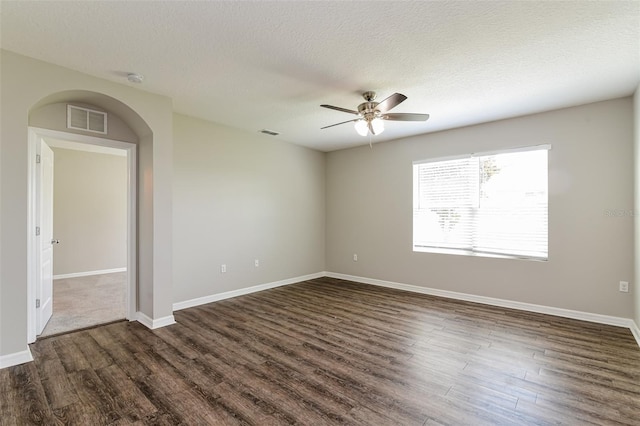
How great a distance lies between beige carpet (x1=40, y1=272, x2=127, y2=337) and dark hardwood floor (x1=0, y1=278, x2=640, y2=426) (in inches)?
14.9

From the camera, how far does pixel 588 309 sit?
3.78m

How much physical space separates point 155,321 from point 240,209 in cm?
210

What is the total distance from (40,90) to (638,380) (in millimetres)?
5680

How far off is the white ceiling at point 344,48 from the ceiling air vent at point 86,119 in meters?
0.56

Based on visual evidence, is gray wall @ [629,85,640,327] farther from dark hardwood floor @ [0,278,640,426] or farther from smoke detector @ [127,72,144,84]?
smoke detector @ [127,72,144,84]

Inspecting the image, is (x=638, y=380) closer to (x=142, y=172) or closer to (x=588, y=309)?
(x=588, y=309)

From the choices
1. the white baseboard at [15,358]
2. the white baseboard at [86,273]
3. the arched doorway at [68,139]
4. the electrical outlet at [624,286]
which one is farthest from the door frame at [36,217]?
the electrical outlet at [624,286]

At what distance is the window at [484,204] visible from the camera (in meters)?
4.17

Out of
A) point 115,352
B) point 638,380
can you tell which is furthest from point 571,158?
point 115,352

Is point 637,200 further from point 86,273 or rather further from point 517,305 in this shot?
point 86,273

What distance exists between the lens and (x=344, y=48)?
255 centimetres

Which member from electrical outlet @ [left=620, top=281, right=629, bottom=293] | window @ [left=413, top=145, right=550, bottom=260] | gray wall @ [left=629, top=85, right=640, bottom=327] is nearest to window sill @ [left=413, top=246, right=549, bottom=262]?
window @ [left=413, top=145, right=550, bottom=260]

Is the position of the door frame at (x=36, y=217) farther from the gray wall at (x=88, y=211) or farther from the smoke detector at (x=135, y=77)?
the gray wall at (x=88, y=211)

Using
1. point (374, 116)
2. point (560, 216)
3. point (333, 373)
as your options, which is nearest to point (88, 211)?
point (374, 116)
